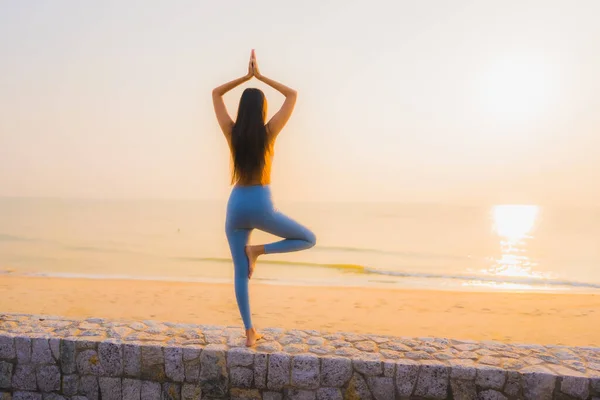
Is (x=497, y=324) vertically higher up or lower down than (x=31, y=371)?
lower down

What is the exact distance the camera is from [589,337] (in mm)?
8875

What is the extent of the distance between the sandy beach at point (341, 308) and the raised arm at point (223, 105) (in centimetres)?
579

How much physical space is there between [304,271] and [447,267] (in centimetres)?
723

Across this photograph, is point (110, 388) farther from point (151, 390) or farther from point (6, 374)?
point (6, 374)

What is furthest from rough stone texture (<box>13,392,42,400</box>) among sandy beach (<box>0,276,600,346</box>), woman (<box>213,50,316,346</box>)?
sandy beach (<box>0,276,600,346</box>)

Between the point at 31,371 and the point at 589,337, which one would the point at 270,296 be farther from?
the point at 31,371

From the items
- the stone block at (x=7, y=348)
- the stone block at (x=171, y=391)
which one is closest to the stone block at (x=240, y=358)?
the stone block at (x=171, y=391)

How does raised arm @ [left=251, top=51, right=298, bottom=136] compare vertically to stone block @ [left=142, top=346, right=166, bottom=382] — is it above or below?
above

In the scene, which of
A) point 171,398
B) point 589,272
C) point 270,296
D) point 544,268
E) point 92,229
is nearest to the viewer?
point 171,398

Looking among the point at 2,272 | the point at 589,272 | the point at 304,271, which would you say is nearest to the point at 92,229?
the point at 2,272

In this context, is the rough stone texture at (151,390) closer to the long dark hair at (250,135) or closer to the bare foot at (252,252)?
the bare foot at (252,252)

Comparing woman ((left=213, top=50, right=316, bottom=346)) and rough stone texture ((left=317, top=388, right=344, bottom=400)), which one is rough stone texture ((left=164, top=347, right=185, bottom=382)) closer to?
woman ((left=213, top=50, right=316, bottom=346))

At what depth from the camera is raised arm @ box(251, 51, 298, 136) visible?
3.82m

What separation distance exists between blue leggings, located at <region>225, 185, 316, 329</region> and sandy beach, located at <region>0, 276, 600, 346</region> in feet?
17.7
